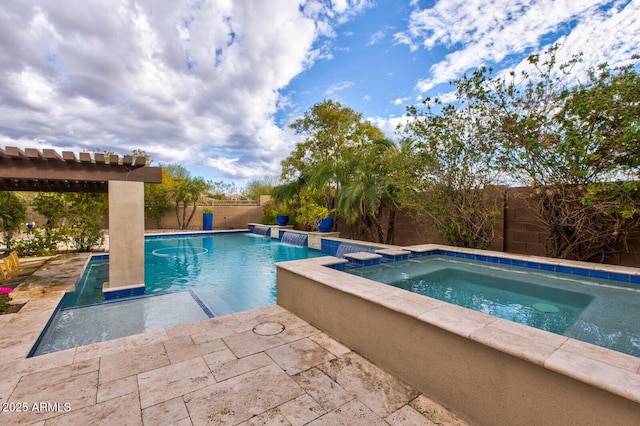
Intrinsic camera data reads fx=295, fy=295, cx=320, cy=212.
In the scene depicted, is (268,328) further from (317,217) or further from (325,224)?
(325,224)

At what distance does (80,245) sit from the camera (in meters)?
9.72

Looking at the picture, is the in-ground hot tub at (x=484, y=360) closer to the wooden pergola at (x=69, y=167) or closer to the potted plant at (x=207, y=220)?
the wooden pergola at (x=69, y=167)

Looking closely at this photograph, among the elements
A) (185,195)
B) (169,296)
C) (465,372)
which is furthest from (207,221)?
(465,372)

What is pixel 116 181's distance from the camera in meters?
5.54

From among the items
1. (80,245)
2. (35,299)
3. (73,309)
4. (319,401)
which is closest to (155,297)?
(73,309)

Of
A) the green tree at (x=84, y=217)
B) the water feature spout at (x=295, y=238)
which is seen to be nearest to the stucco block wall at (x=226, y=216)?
the water feature spout at (x=295, y=238)

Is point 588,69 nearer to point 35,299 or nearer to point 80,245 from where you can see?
point 35,299

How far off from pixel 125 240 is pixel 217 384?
448 cm

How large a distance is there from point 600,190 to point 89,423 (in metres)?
7.07

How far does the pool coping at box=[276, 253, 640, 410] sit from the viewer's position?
57.1 inches

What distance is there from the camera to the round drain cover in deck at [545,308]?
11.2 ft

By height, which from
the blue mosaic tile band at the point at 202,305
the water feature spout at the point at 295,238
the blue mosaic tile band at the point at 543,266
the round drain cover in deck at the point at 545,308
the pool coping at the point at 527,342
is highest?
the pool coping at the point at 527,342

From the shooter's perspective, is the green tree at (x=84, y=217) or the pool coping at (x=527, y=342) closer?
the pool coping at (x=527, y=342)

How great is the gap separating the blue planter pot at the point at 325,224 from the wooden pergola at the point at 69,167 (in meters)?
7.63
